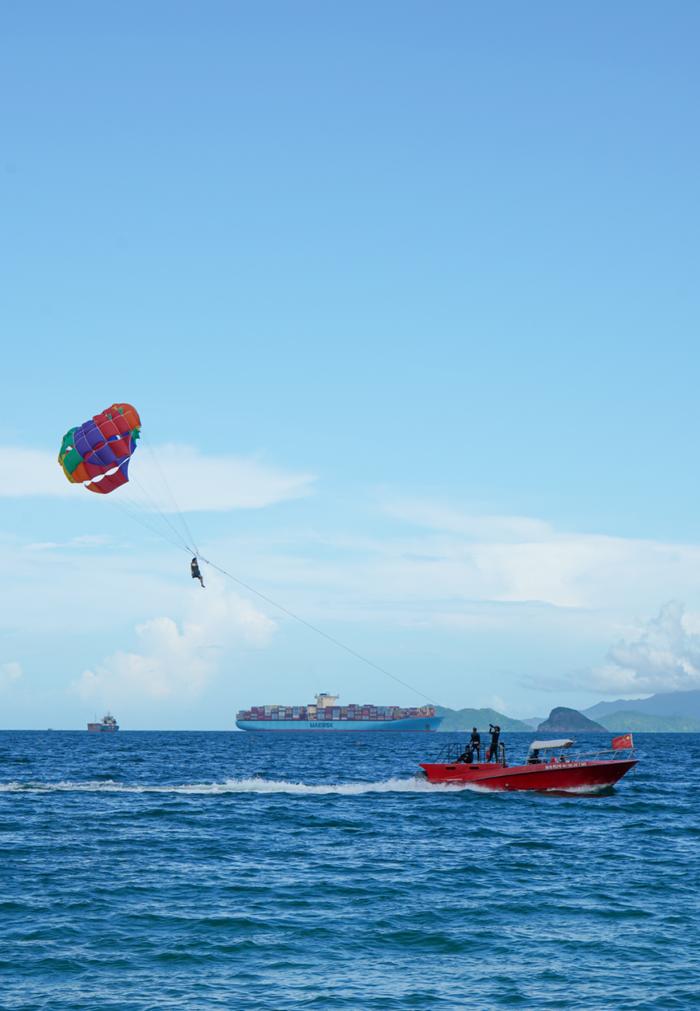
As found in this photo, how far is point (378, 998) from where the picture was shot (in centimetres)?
1991

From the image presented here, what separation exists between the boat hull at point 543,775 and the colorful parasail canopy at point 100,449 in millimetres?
24026

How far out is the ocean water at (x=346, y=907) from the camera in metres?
20.5

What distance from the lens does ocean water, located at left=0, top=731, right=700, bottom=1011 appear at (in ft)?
67.4

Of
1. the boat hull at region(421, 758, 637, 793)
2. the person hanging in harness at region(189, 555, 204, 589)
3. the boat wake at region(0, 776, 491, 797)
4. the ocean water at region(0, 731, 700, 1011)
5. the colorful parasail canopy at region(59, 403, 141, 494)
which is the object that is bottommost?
the boat wake at region(0, 776, 491, 797)

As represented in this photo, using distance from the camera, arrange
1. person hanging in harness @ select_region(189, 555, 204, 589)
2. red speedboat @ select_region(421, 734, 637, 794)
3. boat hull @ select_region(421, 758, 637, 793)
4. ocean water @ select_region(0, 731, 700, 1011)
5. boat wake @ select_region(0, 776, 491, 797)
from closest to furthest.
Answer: ocean water @ select_region(0, 731, 700, 1011), person hanging in harness @ select_region(189, 555, 204, 589), red speedboat @ select_region(421, 734, 637, 794), boat hull @ select_region(421, 758, 637, 793), boat wake @ select_region(0, 776, 491, 797)

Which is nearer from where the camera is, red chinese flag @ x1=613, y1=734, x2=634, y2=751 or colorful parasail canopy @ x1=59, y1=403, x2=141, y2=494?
colorful parasail canopy @ x1=59, y1=403, x2=141, y2=494

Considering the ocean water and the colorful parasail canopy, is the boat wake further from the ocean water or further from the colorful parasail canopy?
the colorful parasail canopy

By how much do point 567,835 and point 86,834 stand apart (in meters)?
18.2

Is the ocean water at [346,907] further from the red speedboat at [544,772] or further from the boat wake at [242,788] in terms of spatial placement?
the boat wake at [242,788]

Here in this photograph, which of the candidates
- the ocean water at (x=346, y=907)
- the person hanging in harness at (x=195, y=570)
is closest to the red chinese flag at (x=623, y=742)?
the ocean water at (x=346, y=907)

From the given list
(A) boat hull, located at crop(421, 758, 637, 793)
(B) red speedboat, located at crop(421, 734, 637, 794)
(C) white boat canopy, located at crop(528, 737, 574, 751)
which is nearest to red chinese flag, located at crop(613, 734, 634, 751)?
(B) red speedboat, located at crop(421, 734, 637, 794)

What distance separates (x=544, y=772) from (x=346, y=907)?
3104cm

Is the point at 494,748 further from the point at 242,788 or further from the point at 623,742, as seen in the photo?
the point at 242,788

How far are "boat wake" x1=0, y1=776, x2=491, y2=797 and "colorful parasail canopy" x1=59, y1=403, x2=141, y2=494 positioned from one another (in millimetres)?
20308
